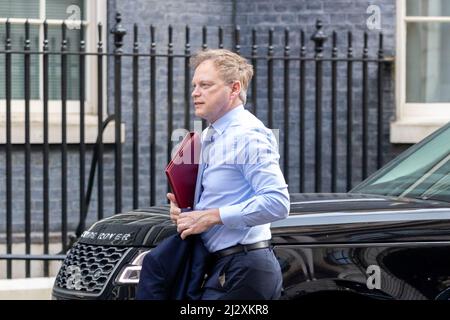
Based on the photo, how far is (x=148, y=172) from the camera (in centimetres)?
1134

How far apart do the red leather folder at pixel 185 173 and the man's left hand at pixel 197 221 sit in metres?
0.14

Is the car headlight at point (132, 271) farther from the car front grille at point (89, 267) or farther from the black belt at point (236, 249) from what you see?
the black belt at point (236, 249)

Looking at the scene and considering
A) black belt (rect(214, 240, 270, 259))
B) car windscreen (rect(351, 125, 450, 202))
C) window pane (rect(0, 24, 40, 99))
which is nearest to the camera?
black belt (rect(214, 240, 270, 259))

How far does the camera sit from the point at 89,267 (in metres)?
6.41

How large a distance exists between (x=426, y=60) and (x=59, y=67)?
3.49 metres

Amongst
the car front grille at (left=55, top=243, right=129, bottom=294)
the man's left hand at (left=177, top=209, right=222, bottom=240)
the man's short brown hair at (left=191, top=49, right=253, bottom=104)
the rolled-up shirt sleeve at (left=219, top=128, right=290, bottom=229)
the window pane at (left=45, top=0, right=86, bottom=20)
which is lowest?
the car front grille at (left=55, top=243, right=129, bottom=294)

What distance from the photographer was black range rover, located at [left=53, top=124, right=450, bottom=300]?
19.9 feet

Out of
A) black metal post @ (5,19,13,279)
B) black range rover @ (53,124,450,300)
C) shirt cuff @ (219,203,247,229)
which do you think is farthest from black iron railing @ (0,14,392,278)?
shirt cuff @ (219,203,247,229)

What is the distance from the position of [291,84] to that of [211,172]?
21.4 ft

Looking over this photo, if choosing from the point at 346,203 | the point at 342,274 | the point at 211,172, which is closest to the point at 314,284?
the point at 342,274

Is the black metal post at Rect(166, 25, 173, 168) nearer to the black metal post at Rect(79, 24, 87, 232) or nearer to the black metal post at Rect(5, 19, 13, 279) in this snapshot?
the black metal post at Rect(79, 24, 87, 232)

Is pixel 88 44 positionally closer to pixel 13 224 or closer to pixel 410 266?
pixel 13 224

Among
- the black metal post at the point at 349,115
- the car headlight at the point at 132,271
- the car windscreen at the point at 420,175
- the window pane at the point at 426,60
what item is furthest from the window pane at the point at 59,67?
the car headlight at the point at 132,271

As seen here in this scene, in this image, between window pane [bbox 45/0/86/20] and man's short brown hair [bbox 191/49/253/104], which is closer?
man's short brown hair [bbox 191/49/253/104]
